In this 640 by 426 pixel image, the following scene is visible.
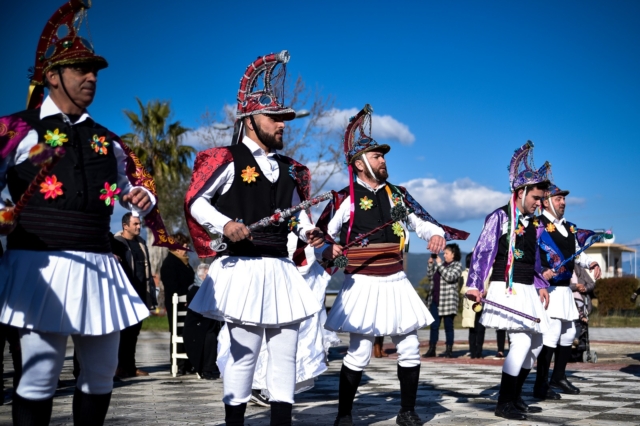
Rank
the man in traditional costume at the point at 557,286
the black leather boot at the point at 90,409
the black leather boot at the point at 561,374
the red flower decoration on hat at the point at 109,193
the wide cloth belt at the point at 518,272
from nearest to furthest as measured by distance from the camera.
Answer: the black leather boot at the point at 90,409, the red flower decoration on hat at the point at 109,193, the wide cloth belt at the point at 518,272, the man in traditional costume at the point at 557,286, the black leather boot at the point at 561,374

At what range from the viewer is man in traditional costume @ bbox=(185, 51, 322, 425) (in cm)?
501

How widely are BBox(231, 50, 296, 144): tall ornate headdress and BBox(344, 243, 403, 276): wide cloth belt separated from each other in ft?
5.22

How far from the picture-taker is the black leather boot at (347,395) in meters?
6.23

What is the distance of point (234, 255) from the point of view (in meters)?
5.19

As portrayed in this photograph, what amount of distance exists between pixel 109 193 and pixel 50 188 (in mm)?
335

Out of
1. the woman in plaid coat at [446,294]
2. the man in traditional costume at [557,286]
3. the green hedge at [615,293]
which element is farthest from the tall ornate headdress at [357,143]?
the green hedge at [615,293]

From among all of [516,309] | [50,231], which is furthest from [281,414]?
[516,309]

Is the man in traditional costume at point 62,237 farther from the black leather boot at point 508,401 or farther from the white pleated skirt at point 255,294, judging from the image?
the black leather boot at point 508,401

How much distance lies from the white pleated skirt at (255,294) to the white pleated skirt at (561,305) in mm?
4258

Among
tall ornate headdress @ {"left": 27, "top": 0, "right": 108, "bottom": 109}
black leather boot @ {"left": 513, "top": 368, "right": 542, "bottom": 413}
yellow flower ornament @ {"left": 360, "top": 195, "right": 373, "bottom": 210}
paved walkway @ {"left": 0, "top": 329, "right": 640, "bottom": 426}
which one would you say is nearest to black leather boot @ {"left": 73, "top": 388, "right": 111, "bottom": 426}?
tall ornate headdress @ {"left": 27, "top": 0, "right": 108, "bottom": 109}

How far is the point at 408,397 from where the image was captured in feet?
20.9

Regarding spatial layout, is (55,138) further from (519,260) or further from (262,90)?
(519,260)

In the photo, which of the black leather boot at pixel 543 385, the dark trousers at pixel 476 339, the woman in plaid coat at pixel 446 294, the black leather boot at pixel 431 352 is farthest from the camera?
the black leather boot at pixel 431 352

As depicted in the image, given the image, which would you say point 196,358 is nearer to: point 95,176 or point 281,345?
point 281,345
